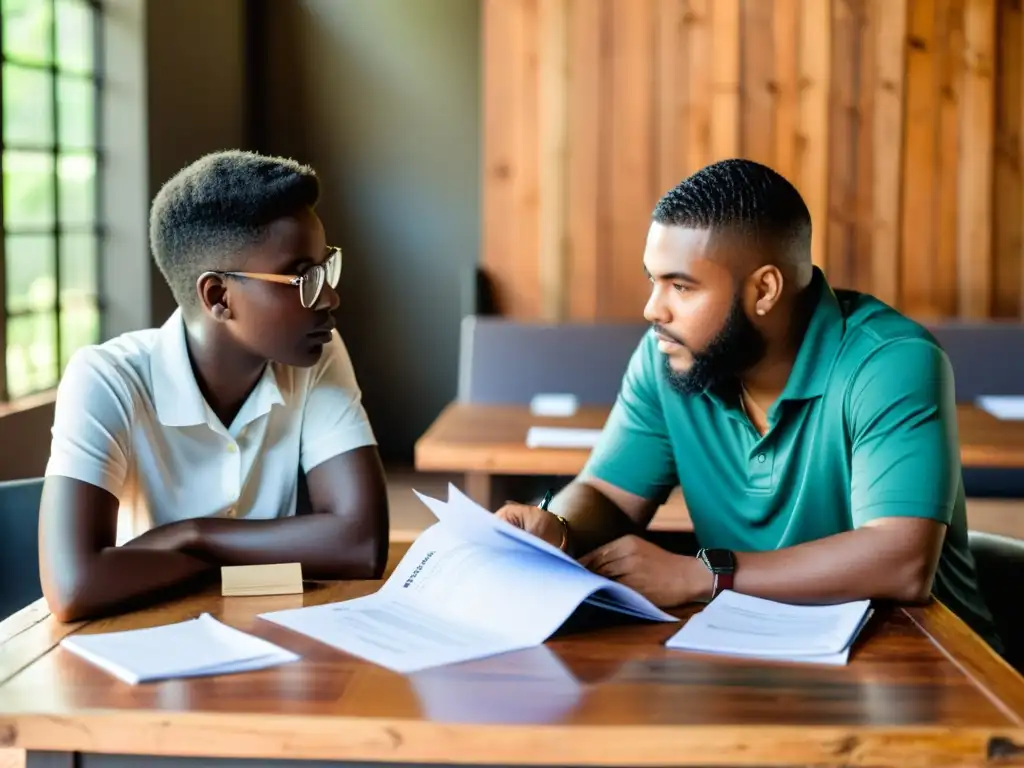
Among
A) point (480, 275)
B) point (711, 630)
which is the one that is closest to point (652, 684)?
point (711, 630)

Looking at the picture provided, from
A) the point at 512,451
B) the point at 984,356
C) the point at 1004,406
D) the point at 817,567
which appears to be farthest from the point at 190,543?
the point at 984,356

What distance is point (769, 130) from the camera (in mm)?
4977

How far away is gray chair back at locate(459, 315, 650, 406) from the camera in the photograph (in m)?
4.01

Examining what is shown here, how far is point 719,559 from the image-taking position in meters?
1.66

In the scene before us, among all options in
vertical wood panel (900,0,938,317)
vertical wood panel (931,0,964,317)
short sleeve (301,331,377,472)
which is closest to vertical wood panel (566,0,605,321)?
vertical wood panel (900,0,938,317)

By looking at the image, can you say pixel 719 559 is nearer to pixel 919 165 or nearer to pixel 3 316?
pixel 3 316

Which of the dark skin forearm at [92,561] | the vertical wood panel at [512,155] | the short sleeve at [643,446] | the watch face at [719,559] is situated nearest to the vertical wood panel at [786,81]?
the vertical wood panel at [512,155]

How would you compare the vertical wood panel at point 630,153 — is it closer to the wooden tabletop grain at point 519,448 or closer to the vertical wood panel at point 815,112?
the vertical wood panel at point 815,112

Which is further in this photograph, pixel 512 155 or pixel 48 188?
pixel 512 155

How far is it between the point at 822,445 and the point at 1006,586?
0.36 m

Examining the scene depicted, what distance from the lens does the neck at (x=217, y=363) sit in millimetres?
1970

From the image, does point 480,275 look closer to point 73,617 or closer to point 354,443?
point 354,443

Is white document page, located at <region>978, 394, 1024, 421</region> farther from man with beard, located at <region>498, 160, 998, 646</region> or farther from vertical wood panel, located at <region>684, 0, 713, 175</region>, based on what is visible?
man with beard, located at <region>498, 160, 998, 646</region>

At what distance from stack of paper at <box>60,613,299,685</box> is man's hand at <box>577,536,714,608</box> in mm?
438
